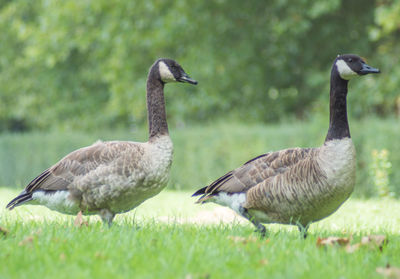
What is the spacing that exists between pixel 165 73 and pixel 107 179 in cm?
153

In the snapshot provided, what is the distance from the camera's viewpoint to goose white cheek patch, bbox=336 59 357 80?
18.4 feet

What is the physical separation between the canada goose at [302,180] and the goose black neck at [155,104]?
98cm

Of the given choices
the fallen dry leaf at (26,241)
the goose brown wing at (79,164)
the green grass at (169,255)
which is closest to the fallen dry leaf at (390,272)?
the green grass at (169,255)

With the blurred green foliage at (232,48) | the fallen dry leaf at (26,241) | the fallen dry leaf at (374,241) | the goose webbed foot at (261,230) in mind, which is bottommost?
the goose webbed foot at (261,230)

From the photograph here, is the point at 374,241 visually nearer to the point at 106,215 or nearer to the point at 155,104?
the point at 106,215

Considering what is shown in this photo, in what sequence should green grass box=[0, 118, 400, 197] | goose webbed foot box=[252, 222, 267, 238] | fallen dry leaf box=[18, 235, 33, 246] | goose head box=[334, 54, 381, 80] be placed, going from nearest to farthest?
1. fallen dry leaf box=[18, 235, 33, 246]
2. goose webbed foot box=[252, 222, 267, 238]
3. goose head box=[334, 54, 381, 80]
4. green grass box=[0, 118, 400, 197]

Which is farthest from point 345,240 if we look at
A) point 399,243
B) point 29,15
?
point 29,15

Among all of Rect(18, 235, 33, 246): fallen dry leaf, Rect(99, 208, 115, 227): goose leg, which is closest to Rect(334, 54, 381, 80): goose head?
Rect(99, 208, 115, 227): goose leg

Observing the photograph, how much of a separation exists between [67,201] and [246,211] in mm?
1977

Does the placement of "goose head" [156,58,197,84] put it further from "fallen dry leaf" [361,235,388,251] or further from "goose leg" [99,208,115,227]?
"fallen dry leaf" [361,235,388,251]

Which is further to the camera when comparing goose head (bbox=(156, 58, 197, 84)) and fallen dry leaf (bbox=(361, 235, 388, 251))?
goose head (bbox=(156, 58, 197, 84))

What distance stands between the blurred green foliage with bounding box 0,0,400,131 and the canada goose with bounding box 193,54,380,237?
10104 mm

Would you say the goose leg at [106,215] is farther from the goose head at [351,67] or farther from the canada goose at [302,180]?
the goose head at [351,67]

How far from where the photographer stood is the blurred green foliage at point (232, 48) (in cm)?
1666
